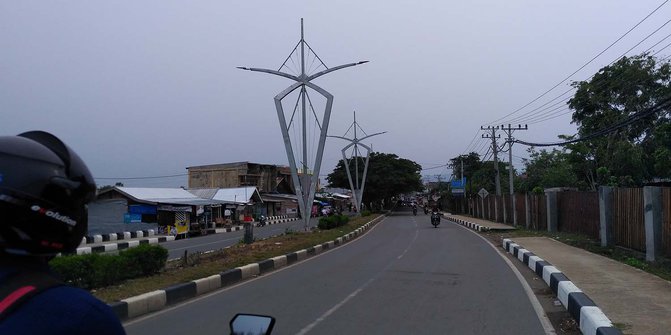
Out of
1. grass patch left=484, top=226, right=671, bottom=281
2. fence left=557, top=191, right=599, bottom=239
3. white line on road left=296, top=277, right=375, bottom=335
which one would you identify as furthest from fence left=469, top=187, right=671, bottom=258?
white line on road left=296, top=277, right=375, bottom=335

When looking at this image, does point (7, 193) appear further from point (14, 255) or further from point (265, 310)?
point (265, 310)

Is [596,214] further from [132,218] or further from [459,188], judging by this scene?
[459,188]

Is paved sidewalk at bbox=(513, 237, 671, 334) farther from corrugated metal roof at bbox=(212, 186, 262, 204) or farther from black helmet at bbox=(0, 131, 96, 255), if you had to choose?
corrugated metal roof at bbox=(212, 186, 262, 204)

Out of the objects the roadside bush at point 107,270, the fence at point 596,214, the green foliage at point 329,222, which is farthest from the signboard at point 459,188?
Answer: the roadside bush at point 107,270

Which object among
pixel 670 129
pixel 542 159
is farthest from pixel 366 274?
pixel 542 159

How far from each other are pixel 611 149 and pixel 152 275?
105 feet

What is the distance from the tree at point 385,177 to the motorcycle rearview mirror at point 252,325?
61.9 meters

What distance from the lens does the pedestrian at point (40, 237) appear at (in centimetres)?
124

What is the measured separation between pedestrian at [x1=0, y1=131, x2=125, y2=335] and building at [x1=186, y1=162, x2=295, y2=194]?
5471 cm

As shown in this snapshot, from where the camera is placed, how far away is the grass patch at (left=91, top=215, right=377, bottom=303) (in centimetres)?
897

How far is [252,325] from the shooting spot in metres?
1.85

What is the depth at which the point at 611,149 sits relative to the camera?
3491cm

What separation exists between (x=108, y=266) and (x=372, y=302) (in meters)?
4.84

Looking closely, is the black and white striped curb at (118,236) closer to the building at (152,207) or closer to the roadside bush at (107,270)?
the building at (152,207)
